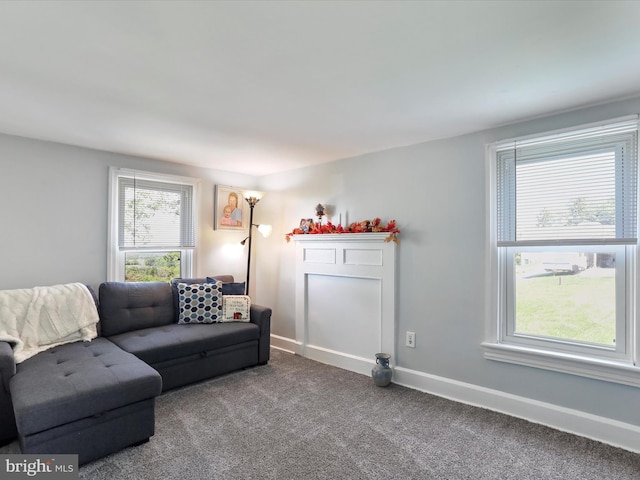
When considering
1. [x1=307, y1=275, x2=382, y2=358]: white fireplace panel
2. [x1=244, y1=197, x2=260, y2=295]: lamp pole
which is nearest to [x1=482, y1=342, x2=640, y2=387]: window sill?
[x1=307, y1=275, x2=382, y2=358]: white fireplace panel

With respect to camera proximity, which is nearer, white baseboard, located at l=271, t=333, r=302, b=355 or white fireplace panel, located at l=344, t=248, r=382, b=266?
white fireplace panel, located at l=344, t=248, r=382, b=266

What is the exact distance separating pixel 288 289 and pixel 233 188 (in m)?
1.46

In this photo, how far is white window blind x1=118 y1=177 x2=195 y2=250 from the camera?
11.7 feet

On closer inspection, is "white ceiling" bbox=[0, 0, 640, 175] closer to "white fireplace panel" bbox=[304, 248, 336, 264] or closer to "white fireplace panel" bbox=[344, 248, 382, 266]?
"white fireplace panel" bbox=[344, 248, 382, 266]

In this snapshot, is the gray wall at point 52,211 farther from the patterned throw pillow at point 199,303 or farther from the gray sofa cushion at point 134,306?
the patterned throw pillow at point 199,303

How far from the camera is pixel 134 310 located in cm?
327

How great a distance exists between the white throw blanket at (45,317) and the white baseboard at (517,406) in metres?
2.37

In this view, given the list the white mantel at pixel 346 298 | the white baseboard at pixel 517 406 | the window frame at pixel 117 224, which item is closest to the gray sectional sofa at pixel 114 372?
the window frame at pixel 117 224

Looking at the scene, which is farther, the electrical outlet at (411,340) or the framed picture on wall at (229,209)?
the framed picture on wall at (229,209)

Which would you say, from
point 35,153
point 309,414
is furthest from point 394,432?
point 35,153

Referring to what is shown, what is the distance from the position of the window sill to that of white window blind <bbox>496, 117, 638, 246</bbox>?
0.78 m

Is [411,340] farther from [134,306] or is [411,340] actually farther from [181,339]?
[134,306]

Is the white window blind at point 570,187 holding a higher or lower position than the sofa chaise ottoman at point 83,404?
higher

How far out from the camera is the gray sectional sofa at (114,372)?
188 centimetres
